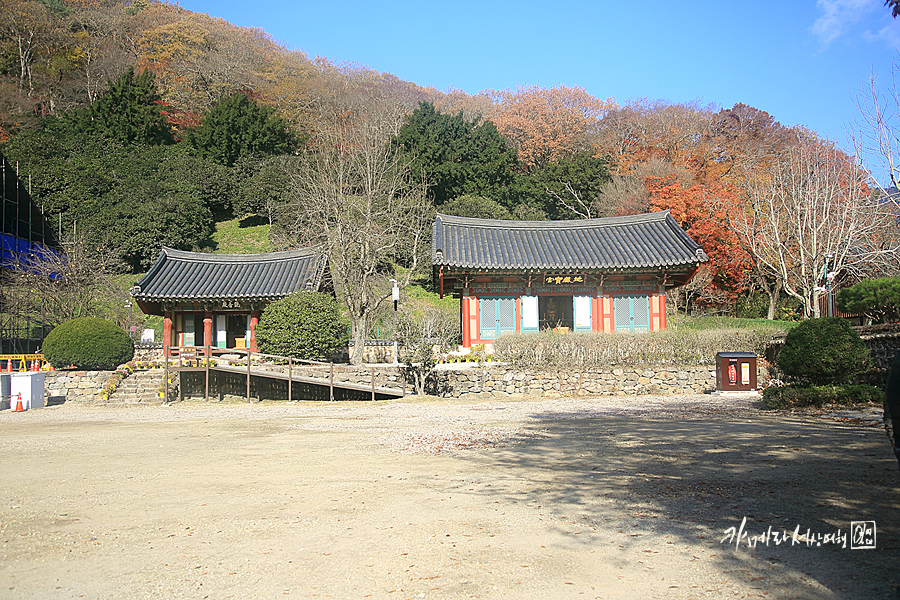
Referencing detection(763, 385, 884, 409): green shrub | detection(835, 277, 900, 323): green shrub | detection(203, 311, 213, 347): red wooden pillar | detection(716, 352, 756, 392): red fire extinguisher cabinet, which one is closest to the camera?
detection(763, 385, 884, 409): green shrub

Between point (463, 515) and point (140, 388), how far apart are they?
705 inches

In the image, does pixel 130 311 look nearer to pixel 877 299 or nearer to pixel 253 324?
pixel 253 324

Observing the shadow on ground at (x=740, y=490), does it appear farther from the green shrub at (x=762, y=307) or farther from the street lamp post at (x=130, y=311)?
the street lamp post at (x=130, y=311)

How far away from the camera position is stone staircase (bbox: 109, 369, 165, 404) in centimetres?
1909

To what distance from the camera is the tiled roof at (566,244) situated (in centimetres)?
2136

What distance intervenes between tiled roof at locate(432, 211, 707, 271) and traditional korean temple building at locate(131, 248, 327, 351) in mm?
6543

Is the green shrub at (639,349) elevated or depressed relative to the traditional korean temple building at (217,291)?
depressed

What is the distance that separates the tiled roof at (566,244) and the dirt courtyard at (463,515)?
11954mm

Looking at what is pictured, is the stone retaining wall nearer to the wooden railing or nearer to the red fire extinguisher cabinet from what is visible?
the red fire extinguisher cabinet

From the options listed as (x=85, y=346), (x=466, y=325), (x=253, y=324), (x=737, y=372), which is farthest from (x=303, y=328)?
(x=737, y=372)

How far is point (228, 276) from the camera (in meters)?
26.6

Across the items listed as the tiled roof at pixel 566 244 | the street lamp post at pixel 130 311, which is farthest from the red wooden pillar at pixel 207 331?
the tiled roof at pixel 566 244

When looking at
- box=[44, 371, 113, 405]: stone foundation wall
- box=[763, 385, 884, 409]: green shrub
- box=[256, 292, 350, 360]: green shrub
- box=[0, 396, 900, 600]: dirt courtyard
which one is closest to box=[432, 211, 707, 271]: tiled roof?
box=[256, 292, 350, 360]: green shrub

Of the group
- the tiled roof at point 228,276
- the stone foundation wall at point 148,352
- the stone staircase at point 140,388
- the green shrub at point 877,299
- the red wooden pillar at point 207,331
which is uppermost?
the tiled roof at point 228,276
